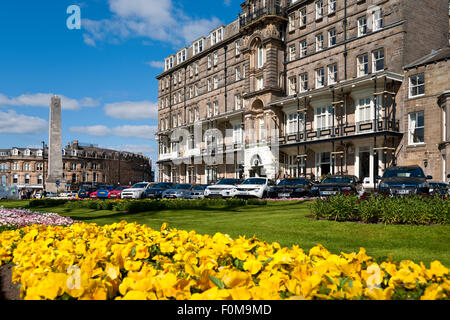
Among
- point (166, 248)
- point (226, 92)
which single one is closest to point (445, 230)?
point (166, 248)

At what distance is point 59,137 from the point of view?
39.5 metres

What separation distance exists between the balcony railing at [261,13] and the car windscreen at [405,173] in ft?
84.1

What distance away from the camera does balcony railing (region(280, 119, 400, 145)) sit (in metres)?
28.3

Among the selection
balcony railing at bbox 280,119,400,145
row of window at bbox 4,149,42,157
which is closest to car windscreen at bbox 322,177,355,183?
balcony railing at bbox 280,119,400,145

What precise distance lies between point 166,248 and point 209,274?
1171 millimetres

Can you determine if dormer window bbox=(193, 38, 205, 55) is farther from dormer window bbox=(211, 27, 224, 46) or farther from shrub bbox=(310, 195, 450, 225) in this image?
shrub bbox=(310, 195, 450, 225)

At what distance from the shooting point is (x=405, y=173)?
18406mm

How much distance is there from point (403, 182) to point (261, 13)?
2907 cm

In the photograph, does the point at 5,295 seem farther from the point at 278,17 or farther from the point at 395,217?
the point at 278,17

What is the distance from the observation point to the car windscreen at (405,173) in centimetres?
1808

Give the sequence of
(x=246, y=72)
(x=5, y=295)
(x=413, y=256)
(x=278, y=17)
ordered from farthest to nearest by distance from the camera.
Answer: (x=246, y=72) → (x=278, y=17) → (x=413, y=256) → (x=5, y=295)

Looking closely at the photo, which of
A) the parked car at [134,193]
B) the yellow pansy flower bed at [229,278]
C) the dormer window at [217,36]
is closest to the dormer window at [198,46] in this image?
the dormer window at [217,36]

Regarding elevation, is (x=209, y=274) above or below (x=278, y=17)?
below
